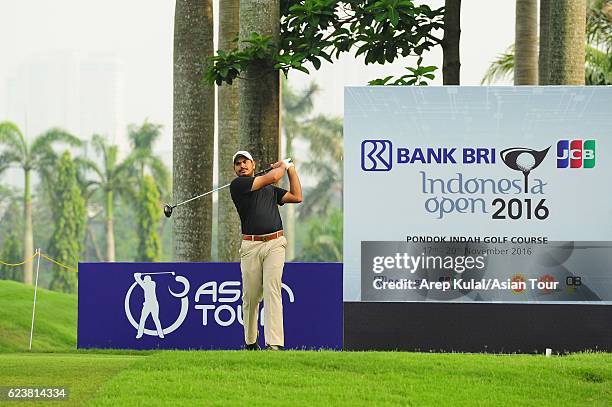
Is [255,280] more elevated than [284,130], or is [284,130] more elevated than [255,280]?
[284,130]

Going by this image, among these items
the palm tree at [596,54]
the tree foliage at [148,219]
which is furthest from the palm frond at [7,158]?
the palm tree at [596,54]

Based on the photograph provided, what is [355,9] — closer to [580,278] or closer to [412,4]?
[412,4]

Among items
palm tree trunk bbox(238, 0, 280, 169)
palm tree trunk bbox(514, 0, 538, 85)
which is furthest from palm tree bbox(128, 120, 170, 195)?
palm tree trunk bbox(238, 0, 280, 169)

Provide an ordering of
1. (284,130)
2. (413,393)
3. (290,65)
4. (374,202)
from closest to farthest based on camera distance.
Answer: (413,393) < (374,202) < (290,65) < (284,130)

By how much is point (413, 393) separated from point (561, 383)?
147 centimetres

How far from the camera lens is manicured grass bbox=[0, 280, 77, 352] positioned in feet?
92.7

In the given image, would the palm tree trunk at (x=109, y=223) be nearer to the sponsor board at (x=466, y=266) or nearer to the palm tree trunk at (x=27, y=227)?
the palm tree trunk at (x=27, y=227)

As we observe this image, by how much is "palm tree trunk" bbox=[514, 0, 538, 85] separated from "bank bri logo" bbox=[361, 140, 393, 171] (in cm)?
1246

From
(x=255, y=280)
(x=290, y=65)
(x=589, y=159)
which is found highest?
(x=290, y=65)

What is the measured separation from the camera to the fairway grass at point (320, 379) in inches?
431

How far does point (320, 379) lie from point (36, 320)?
2211 cm

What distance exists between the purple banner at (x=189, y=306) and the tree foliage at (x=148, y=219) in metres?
55.8

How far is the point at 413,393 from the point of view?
11188 mm

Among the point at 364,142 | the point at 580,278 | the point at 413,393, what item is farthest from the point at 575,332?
the point at 413,393
